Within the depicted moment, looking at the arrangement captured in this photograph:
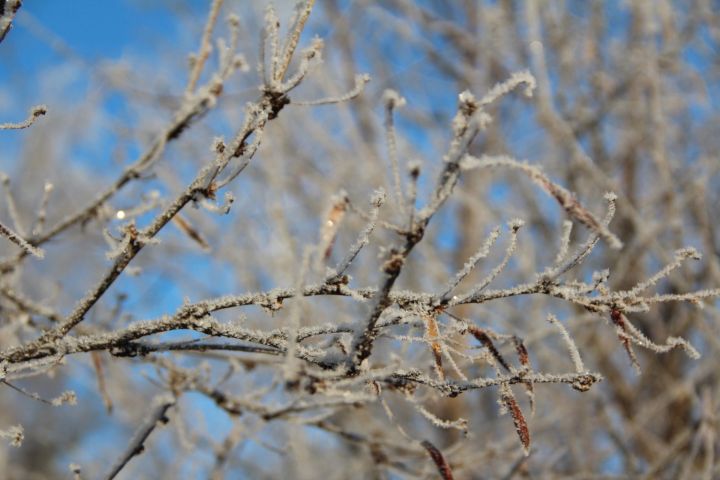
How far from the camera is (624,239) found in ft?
13.4

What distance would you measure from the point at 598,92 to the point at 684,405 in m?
2.01

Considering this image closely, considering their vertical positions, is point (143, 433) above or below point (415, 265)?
below

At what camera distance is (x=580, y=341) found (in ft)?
12.3

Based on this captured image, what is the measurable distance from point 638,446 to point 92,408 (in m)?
13.9

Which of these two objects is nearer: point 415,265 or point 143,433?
point 143,433

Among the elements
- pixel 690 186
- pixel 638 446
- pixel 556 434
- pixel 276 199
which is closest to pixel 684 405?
pixel 638 446

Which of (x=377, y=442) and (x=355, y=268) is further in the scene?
(x=355, y=268)

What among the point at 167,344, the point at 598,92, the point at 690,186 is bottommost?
the point at 167,344

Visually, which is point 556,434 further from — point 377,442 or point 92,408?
point 92,408

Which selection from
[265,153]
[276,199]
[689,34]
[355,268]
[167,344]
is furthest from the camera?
[355,268]

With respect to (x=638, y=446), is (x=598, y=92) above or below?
above

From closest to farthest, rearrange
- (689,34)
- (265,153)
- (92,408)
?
(265,153)
(689,34)
(92,408)

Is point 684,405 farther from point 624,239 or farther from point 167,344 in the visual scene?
point 167,344

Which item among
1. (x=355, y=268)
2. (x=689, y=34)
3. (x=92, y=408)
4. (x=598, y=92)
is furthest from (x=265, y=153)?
(x=92, y=408)
